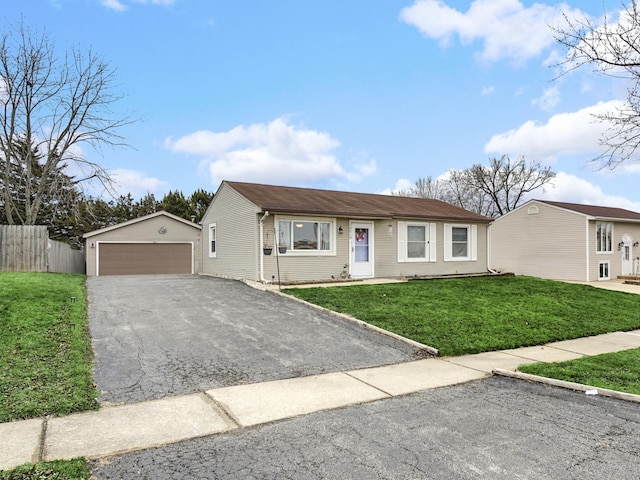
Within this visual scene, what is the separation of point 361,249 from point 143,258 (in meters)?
11.3

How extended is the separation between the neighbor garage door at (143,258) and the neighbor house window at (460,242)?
12407 mm

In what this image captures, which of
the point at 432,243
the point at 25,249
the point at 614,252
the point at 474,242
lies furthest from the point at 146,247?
the point at 614,252

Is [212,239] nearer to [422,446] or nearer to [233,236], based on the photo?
[233,236]

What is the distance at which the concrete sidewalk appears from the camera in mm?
3457

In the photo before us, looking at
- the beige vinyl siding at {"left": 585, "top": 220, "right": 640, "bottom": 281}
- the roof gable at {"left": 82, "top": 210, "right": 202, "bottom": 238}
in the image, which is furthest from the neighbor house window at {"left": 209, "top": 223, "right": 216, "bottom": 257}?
the beige vinyl siding at {"left": 585, "top": 220, "right": 640, "bottom": 281}

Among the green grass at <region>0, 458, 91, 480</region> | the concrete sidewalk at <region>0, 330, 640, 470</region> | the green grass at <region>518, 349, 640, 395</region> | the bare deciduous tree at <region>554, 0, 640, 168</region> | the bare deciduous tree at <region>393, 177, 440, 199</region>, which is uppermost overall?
the bare deciduous tree at <region>393, 177, 440, 199</region>

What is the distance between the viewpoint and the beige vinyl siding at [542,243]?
21.8m

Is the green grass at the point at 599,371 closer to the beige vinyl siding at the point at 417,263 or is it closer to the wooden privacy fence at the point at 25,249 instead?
the beige vinyl siding at the point at 417,263

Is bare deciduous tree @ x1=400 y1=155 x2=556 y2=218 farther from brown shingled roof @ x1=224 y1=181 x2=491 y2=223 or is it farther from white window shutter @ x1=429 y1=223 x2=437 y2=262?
white window shutter @ x1=429 y1=223 x2=437 y2=262

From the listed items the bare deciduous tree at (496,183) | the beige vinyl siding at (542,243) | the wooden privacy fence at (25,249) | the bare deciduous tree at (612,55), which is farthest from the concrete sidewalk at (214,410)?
the bare deciduous tree at (496,183)

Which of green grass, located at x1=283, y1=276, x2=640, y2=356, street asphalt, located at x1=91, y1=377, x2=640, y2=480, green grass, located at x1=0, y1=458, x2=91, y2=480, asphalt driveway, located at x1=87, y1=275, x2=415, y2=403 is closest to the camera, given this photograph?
green grass, located at x1=0, y1=458, x2=91, y2=480

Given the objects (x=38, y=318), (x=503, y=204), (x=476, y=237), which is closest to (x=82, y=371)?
(x=38, y=318)

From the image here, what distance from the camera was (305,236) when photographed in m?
14.6

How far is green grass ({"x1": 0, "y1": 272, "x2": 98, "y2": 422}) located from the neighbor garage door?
1116 cm
